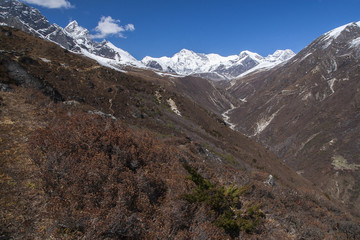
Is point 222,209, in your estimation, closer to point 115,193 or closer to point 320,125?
point 115,193

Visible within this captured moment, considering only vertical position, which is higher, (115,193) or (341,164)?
(115,193)

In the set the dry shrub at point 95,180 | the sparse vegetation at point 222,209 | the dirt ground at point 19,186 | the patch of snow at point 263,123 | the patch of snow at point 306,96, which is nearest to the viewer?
the dirt ground at point 19,186

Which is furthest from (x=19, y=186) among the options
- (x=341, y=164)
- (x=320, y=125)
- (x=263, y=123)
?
(x=263, y=123)

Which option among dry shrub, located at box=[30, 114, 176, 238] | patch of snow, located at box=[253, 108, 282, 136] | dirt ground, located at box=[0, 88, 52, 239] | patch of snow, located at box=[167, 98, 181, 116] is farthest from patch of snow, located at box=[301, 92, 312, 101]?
dirt ground, located at box=[0, 88, 52, 239]

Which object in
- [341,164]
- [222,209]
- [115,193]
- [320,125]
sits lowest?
[341,164]

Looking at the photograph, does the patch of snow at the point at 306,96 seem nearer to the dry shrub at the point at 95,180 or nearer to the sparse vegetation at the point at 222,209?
the sparse vegetation at the point at 222,209

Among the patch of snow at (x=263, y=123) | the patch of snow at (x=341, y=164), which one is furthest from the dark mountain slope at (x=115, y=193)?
the patch of snow at (x=263, y=123)

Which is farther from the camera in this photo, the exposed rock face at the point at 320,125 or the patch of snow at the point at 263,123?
the patch of snow at the point at 263,123

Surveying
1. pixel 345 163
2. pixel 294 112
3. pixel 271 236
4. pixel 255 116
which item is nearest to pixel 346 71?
pixel 294 112

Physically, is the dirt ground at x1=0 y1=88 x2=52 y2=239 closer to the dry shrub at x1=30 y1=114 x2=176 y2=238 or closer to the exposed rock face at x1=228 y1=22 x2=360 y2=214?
the dry shrub at x1=30 y1=114 x2=176 y2=238

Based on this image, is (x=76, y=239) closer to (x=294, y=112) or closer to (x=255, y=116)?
(x=294, y=112)

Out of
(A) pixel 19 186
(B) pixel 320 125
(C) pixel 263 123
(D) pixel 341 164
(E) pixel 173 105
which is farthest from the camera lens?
(C) pixel 263 123

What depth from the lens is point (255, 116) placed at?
102312 millimetres

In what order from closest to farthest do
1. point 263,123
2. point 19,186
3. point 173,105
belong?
point 19,186
point 173,105
point 263,123
